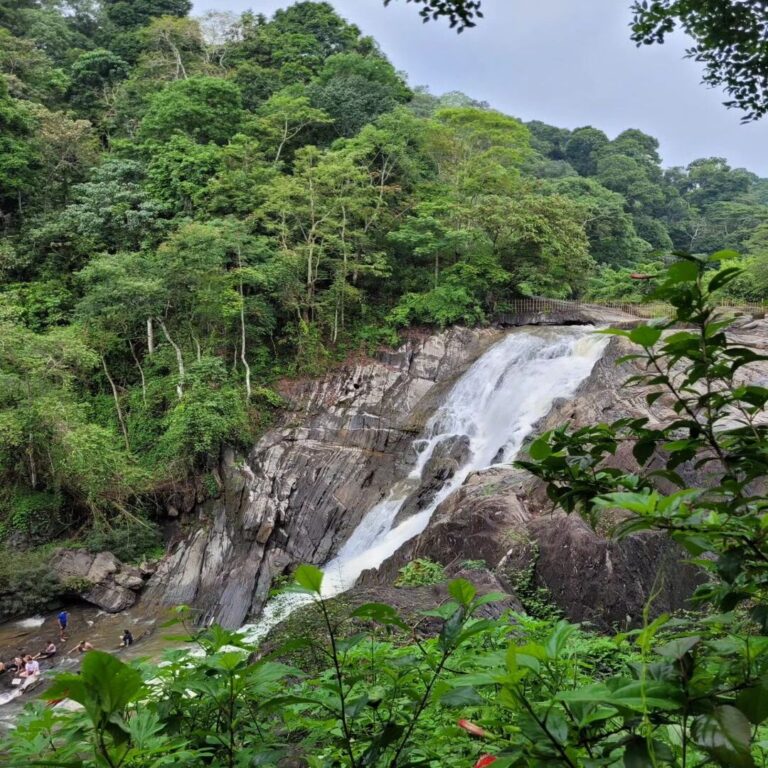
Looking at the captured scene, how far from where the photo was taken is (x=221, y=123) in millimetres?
19797

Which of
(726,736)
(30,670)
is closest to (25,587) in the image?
(30,670)

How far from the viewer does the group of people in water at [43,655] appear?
8648 mm

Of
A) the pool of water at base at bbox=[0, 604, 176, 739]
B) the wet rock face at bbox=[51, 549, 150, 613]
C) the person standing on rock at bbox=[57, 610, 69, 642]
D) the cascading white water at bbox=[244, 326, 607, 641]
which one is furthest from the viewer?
the wet rock face at bbox=[51, 549, 150, 613]

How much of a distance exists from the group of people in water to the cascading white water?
2.43 meters

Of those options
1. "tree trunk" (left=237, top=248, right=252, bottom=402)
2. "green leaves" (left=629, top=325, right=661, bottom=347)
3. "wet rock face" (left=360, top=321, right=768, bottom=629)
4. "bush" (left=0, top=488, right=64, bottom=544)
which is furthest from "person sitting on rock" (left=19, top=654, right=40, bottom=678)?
"green leaves" (left=629, top=325, right=661, bottom=347)

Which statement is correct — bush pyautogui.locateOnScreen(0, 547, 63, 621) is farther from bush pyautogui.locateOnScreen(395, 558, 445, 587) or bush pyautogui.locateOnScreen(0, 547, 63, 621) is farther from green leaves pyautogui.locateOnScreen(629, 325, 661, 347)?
green leaves pyautogui.locateOnScreen(629, 325, 661, 347)

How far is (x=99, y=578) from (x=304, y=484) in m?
4.56

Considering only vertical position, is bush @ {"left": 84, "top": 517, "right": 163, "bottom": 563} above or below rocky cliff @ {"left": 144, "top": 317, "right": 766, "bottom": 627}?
below

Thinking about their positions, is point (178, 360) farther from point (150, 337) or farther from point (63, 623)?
point (63, 623)

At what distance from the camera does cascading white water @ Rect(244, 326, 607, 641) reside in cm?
1045

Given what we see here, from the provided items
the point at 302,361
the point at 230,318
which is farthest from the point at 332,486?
the point at 230,318

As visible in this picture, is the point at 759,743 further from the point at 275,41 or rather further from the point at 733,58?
the point at 275,41

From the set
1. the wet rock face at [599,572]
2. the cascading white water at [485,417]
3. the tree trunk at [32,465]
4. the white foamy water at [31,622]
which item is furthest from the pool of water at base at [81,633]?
the wet rock face at [599,572]

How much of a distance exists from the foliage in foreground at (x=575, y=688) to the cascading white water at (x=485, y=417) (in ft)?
28.4
